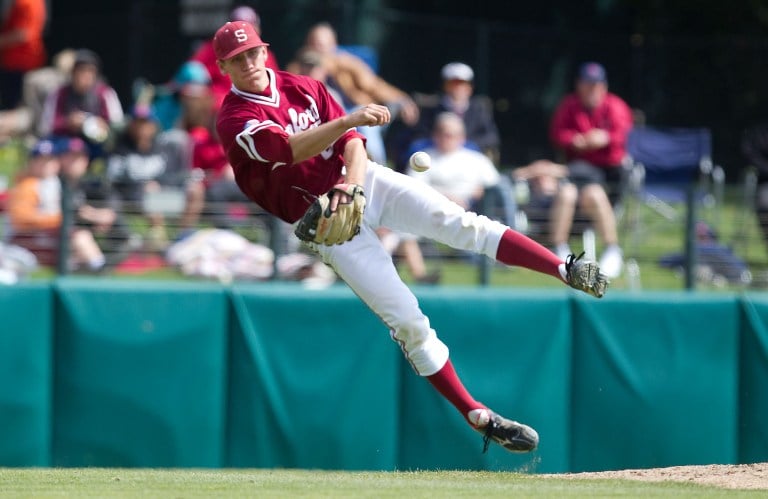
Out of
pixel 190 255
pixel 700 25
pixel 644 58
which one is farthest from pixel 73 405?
pixel 700 25

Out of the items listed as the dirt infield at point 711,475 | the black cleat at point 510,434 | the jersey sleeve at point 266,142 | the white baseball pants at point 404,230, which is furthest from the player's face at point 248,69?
the dirt infield at point 711,475

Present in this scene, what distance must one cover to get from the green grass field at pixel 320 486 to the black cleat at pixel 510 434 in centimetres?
20

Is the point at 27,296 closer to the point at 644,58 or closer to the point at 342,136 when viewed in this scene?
the point at 342,136

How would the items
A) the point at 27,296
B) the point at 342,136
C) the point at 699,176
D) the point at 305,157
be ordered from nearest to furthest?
1. the point at 305,157
2. the point at 342,136
3. the point at 27,296
4. the point at 699,176

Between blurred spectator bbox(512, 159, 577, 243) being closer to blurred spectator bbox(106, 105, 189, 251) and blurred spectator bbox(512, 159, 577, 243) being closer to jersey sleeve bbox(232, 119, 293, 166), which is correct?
blurred spectator bbox(106, 105, 189, 251)

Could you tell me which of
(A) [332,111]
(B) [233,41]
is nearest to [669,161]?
(A) [332,111]

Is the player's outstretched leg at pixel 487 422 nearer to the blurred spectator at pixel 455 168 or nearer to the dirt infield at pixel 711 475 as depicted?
the dirt infield at pixel 711 475

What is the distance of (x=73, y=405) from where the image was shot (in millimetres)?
9445

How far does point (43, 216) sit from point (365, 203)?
494 cm

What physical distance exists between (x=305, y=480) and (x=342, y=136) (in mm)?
1852

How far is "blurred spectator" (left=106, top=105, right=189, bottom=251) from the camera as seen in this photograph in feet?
36.8

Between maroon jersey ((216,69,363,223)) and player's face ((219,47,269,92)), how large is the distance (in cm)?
5

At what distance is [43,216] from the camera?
1137 cm

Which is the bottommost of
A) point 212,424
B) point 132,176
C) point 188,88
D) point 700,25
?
point 212,424
